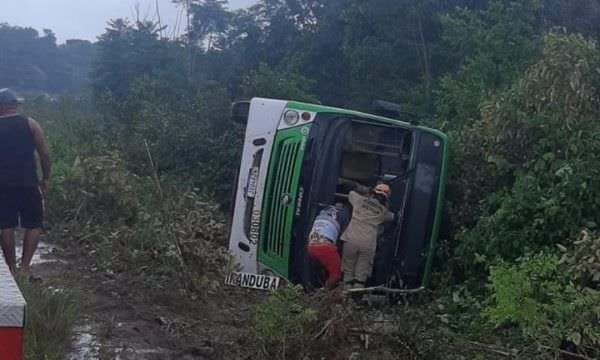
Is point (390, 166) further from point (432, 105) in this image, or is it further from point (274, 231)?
point (432, 105)

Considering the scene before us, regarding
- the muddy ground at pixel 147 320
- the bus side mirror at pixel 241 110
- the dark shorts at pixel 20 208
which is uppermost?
the bus side mirror at pixel 241 110

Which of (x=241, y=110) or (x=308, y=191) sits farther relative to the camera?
(x=241, y=110)

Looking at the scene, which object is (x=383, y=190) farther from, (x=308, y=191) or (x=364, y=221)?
(x=308, y=191)

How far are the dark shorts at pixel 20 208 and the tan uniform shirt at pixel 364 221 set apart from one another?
2570 millimetres

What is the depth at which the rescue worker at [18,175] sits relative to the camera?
6.96m

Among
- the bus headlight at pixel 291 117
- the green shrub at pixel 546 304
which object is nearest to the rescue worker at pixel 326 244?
the bus headlight at pixel 291 117

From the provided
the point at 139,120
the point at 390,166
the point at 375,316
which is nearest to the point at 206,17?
the point at 139,120

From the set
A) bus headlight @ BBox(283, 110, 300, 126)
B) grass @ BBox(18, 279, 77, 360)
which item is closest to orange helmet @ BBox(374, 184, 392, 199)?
bus headlight @ BBox(283, 110, 300, 126)

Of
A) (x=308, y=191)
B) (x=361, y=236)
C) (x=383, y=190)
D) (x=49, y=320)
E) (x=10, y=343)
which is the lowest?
(x=49, y=320)

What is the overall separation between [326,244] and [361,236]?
0.38 meters

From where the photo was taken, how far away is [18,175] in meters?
6.98

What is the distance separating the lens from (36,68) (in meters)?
44.2

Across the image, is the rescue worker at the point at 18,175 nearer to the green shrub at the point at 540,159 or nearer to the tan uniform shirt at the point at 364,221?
the tan uniform shirt at the point at 364,221

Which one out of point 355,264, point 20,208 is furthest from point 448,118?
point 20,208
